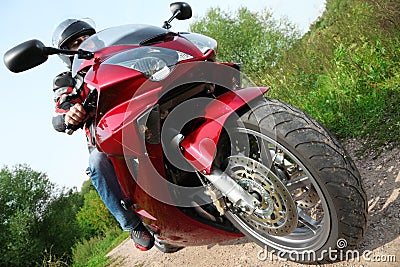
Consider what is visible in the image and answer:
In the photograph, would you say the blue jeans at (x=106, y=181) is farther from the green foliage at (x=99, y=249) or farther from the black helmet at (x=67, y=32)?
the green foliage at (x=99, y=249)

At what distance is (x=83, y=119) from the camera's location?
2.72m

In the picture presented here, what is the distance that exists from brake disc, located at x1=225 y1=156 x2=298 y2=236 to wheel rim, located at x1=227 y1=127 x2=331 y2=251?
0.05ft

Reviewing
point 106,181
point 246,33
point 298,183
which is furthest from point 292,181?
point 246,33

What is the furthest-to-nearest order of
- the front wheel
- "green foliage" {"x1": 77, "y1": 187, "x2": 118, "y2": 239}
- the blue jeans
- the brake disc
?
1. "green foliage" {"x1": 77, "y1": 187, "x2": 118, "y2": 239}
2. the blue jeans
3. the brake disc
4. the front wheel

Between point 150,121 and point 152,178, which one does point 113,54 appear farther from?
point 152,178

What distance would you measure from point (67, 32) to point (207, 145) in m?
2.02

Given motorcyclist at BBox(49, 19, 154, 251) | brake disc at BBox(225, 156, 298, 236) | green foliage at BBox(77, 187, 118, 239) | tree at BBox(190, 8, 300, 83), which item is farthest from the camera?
green foliage at BBox(77, 187, 118, 239)

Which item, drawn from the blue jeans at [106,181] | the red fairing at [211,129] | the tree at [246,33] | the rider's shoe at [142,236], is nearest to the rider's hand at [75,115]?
the blue jeans at [106,181]

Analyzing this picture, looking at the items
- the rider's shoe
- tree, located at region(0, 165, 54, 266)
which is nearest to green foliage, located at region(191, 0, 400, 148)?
the rider's shoe

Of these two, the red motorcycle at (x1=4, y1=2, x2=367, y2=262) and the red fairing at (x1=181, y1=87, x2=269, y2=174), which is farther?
the red fairing at (x1=181, y1=87, x2=269, y2=174)

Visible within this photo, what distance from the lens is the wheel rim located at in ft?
8.58

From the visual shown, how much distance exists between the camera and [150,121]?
102 inches

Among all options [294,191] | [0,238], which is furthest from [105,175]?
[0,238]

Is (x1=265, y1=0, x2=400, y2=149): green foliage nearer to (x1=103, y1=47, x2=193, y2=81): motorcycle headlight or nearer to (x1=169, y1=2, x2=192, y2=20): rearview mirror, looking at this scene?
(x1=169, y1=2, x2=192, y2=20): rearview mirror
